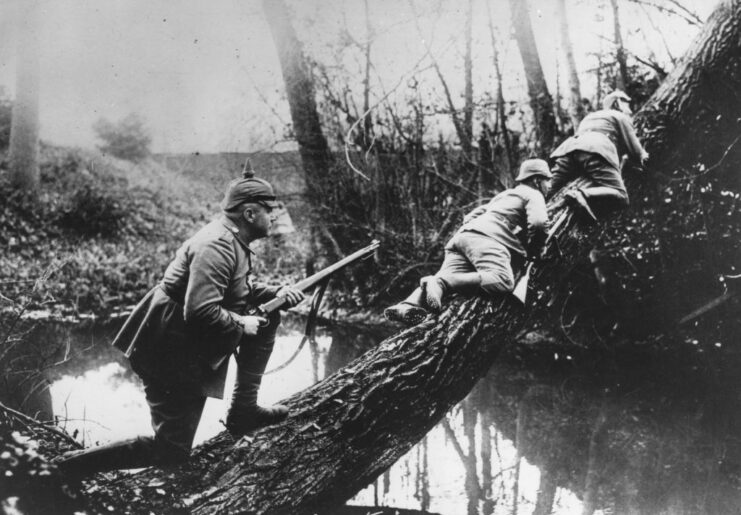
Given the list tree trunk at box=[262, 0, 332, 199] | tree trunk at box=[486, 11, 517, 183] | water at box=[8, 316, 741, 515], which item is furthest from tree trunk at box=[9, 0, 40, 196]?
tree trunk at box=[486, 11, 517, 183]

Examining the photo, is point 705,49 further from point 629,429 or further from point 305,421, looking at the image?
point 305,421

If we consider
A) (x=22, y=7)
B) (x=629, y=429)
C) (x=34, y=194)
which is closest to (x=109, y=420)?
(x=22, y=7)

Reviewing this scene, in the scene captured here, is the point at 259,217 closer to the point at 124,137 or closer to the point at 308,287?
the point at 308,287

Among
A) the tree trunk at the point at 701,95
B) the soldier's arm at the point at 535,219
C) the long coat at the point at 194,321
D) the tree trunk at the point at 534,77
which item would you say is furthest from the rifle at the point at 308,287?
the tree trunk at the point at 534,77

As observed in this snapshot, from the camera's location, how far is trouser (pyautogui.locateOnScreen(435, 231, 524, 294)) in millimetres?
3887

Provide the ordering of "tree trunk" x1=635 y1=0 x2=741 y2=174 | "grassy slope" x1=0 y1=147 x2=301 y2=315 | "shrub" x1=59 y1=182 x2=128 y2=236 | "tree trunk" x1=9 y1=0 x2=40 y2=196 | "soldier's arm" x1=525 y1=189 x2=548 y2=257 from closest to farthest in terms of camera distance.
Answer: "soldier's arm" x1=525 y1=189 x2=548 y2=257 < "tree trunk" x1=635 y1=0 x2=741 y2=174 < "grassy slope" x1=0 y1=147 x2=301 y2=315 < "tree trunk" x1=9 y1=0 x2=40 y2=196 < "shrub" x1=59 y1=182 x2=128 y2=236

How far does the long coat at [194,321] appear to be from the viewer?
108 inches

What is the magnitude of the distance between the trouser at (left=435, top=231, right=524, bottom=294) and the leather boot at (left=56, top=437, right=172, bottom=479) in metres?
2.22

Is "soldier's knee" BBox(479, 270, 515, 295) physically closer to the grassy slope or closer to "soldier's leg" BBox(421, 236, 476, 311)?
"soldier's leg" BBox(421, 236, 476, 311)

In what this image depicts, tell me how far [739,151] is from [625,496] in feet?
12.4

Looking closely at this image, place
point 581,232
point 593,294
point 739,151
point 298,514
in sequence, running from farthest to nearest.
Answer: point 593,294 < point 739,151 < point 581,232 < point 298,514

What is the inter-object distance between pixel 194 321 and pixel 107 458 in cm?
86

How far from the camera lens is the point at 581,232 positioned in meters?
4.57

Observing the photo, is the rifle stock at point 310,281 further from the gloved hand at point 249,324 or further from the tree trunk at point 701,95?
the tree trunk at point 701,95
